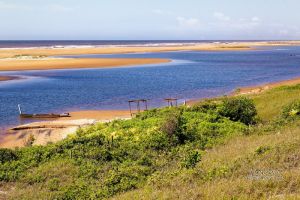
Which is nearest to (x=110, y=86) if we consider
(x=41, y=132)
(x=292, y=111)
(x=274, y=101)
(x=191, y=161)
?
(x=41, y=132)

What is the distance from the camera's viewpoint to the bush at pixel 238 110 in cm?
2169

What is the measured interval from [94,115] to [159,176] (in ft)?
67.7

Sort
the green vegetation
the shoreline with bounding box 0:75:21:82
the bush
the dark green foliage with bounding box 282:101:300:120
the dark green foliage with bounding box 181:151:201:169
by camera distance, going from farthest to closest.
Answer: the shoreline with bounding box 0:75:21:82, the bush, the dark green foliage with bounding box 282:101:300:120, the dark green foliage with bounding box 181:151:201:169, the green vegetation

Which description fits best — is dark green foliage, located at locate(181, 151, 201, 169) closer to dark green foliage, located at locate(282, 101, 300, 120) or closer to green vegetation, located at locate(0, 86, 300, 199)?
green vegetation, located at locate(0, 86, 300, 199)

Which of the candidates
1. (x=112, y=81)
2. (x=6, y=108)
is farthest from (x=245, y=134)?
(x=112, y=81)

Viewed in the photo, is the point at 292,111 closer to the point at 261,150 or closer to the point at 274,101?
the point at 274,101

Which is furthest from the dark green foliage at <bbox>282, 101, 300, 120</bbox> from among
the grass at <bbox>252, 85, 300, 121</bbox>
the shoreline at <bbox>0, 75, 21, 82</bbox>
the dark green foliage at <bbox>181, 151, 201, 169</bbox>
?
the shoreline at <bbox>0, 75, 21, 82</bbox>

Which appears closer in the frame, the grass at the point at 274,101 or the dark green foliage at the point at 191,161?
the dark green foliage at the point at 191,161

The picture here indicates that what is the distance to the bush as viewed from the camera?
21688mm

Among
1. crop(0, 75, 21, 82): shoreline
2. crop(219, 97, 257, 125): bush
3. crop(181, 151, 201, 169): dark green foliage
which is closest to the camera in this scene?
crop(181, 151, 201, 169): dark green foliage

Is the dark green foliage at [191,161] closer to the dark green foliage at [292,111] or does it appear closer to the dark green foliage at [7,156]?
the dark green foliage at [7,156]

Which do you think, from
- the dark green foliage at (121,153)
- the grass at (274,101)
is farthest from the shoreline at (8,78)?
the dark green foliage at (121,153)

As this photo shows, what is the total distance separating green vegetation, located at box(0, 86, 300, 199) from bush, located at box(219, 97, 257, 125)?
5cm

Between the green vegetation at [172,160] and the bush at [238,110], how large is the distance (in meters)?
0.05
